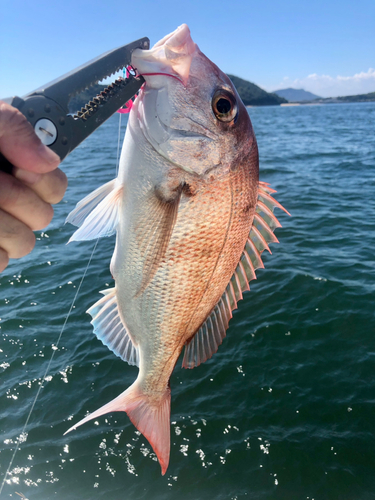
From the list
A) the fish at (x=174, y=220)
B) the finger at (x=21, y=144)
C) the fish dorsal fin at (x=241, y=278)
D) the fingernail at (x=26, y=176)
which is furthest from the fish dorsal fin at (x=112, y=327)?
the finger at (x=21, y=144)

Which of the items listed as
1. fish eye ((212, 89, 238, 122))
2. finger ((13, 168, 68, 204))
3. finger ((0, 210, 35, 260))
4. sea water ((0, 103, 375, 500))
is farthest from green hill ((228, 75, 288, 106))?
finger ((0, 210, 35, 260))

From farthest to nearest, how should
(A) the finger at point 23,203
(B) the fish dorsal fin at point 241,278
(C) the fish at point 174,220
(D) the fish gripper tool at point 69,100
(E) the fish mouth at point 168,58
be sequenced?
1. (B) the fish dorsal fin at point 241,278
2. (C) the fish at point 174,220
3. (E) the fish mouth at point 168,58
4. (D) the fish gripper tool at point 69,100
5. (A) the finger at point 23,203

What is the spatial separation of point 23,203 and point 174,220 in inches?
33.0

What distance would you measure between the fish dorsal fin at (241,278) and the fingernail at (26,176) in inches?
53.0

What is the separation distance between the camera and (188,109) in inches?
70.1

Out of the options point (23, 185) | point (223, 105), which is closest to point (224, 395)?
point (223, 105)

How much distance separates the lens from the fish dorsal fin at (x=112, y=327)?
2291mm

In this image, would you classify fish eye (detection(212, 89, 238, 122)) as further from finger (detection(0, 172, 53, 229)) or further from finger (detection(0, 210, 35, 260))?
finger (detection(0, 210, 35, 260))

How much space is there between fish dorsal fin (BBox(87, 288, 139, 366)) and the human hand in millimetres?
1058

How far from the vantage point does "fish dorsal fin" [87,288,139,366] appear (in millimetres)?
2291

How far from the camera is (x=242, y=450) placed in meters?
3.86

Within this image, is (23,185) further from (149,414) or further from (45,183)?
(149,414)

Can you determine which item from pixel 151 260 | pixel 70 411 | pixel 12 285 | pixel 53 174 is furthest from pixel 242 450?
pixel 12 285

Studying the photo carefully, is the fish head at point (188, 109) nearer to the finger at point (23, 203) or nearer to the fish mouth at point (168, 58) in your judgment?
the fish mouth at point (168, 58)
